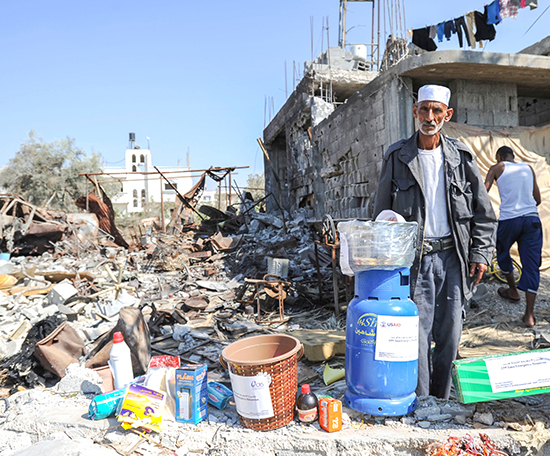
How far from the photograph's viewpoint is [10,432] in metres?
2.43

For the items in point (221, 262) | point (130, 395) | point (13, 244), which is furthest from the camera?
point (13, 244)

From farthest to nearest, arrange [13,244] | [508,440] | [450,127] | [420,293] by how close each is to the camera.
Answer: [13,244] < [450,127] < [420,293] < [508,440]

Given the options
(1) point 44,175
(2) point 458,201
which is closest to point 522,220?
(2) point 458,201

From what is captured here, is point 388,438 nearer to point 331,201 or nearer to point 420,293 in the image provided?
point 420,293

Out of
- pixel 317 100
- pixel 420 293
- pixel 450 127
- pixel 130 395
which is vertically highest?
pixel 317 100

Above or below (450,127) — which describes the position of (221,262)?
below

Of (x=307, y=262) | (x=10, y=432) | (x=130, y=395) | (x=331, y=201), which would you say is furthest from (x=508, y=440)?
(x=331, y=201)

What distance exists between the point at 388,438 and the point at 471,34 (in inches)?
305

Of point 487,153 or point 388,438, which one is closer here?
point 388,438

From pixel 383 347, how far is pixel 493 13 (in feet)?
23.2

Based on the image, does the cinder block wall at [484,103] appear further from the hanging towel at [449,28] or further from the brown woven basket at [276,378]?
the brown woven basket at [276,378]

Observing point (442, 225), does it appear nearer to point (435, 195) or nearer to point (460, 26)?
point (435, 195)

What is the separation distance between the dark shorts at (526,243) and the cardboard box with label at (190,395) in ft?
11.5

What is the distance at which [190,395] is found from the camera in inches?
89.2
